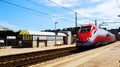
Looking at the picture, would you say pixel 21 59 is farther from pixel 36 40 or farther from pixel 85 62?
pixel 36 40

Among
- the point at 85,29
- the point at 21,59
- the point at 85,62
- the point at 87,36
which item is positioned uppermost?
the point at 85,29

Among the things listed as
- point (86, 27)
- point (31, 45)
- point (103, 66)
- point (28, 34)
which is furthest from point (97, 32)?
point (28, 34)

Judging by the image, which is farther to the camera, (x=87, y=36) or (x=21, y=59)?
(x=87, y=36)

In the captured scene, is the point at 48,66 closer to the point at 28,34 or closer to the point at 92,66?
the point at 92,66

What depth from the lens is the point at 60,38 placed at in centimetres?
5612

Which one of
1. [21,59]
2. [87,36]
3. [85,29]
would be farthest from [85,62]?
[85,29]

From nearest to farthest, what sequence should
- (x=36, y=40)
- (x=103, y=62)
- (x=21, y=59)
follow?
1. (x=103, y=62)
2. (x=21, y=59)
3. (x=36, y=40)

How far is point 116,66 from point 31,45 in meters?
34.6

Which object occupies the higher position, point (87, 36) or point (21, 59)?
point (87, 36)

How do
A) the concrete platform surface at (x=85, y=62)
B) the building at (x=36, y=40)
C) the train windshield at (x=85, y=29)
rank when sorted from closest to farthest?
the concrete platform surface at (x=85, y=62) < the train windshield at (x=85, y=29) < the building at (x=36, y=40)

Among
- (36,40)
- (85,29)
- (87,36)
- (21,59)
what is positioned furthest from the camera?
(36,40)

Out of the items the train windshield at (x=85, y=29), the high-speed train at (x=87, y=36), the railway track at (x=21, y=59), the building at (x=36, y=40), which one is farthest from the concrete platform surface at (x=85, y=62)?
the building at (x=36, y=40)

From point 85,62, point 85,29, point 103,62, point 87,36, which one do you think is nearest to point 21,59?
point 85,62

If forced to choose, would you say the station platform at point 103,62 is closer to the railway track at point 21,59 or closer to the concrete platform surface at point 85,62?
the concrete platform surface at point 85,62
